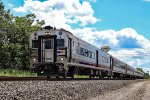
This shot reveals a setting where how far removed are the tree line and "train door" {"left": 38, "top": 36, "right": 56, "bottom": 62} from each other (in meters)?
32.1

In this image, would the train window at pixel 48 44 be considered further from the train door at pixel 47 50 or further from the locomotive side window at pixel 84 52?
the locomotive side window at pixel 84 52

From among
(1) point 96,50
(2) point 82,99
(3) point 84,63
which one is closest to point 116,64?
(1) point 96,50

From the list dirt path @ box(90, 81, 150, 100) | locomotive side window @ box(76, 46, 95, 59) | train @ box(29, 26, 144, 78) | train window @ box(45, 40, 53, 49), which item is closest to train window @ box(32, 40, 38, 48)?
train @ box(29, 26, 144, 78)

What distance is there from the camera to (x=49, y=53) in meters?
25.0

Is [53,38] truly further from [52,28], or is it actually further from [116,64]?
[116,64]

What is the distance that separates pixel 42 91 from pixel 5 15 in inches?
2063

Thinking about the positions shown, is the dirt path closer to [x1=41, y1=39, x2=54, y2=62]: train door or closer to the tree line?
[x1=41, y1=39, x2=54, y2=62]: train door

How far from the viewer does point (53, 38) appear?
82.4 feet

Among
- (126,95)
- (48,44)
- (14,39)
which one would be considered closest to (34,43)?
(48,44)

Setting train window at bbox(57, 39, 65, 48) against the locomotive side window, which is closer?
train window at bbox(57, 39, 65, 48)

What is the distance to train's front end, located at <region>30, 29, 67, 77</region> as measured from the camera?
80.0 ft

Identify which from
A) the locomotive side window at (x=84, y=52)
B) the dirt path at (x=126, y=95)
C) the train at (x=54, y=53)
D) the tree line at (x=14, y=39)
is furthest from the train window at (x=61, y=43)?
the tree line at (x=14, y=39)

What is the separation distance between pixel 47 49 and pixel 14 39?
3753 centimetres

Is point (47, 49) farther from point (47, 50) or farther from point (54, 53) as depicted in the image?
point (54, 53)
